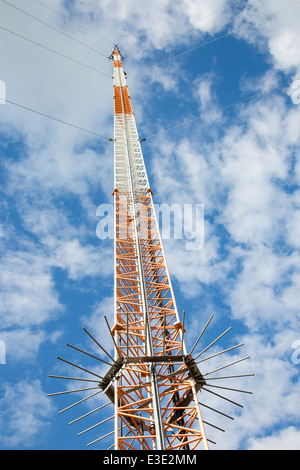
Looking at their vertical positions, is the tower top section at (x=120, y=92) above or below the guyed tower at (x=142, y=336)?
above

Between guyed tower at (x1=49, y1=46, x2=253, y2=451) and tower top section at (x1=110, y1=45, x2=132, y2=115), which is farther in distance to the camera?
tower top section at (x1=110, y1=45, x2=132, y2=115)

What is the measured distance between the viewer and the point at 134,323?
69.3 feet

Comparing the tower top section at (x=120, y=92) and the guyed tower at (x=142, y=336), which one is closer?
the guyed tower at (x=142, y=336)

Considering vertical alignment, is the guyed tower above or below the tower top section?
below

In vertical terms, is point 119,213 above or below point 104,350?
above

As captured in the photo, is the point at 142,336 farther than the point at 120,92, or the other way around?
Answer: the point at 120,92

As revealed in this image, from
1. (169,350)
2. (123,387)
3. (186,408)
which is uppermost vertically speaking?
(169,350)

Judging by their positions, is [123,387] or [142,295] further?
[142,295]

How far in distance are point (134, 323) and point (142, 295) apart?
1723 millimetres

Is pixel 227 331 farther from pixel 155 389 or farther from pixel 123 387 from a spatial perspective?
pixel 123 387

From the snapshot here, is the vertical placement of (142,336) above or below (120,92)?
below
